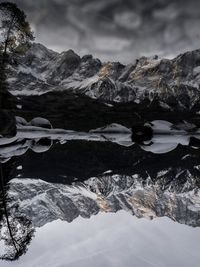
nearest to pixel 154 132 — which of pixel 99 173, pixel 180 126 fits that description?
pixel 180 126

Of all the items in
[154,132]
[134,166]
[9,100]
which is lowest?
[134,166]

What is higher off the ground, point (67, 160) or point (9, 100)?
point (9, 100)

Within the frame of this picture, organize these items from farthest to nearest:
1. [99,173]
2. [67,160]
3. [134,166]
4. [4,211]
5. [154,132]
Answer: [134,166], [67,160], [99,173], [154,132], [4,211]

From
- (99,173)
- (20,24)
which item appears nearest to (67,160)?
(99,173)

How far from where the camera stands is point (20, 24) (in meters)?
29.1

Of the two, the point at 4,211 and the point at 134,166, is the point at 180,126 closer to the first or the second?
the point at 4,211

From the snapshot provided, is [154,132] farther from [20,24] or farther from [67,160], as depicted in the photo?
[67,160]

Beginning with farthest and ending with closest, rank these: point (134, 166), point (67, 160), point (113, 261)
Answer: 1. point (134, 166)
2. point (67, 160)
3. point (113, 261)

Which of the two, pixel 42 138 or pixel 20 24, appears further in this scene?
pixel 20 24

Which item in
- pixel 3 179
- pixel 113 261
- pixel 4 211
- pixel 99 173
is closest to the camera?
pixel 113 261

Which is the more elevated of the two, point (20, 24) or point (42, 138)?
point (20, 24)

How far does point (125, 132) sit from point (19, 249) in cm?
471

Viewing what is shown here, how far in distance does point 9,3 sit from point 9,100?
65.0 feet

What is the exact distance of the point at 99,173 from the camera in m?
34.6
